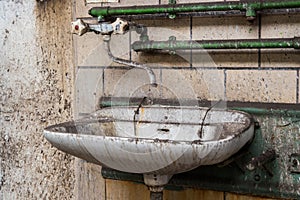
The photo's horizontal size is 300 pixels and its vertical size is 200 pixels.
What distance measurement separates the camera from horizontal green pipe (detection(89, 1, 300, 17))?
4.98 ft

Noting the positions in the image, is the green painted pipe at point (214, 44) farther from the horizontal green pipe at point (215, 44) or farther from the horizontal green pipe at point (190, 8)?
the horizontal green pipe at point (190, 8)

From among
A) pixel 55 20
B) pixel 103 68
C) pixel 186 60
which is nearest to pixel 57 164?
pixel 103 68

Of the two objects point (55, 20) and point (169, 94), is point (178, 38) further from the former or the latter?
point (55, 20)

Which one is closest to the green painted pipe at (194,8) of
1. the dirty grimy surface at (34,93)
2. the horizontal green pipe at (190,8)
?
the horizontal green pipe at (190,8)

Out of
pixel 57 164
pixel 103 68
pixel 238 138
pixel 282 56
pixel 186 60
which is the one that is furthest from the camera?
pixel 57 164

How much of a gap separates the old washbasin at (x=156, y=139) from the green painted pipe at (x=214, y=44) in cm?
21

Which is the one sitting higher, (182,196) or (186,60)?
(186,60)

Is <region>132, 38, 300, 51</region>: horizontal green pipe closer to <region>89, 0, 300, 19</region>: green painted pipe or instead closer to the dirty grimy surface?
<region>89, 0, 300, 19</region>: green painted pipe

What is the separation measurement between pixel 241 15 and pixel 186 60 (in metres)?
0.25

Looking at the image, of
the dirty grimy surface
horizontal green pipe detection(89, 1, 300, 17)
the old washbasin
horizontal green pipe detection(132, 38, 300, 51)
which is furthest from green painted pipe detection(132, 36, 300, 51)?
the dirty grimy surface

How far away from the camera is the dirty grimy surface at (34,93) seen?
6.59ft

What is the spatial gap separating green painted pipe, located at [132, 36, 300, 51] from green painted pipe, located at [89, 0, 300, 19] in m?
0.09

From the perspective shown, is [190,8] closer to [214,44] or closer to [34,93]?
[214,44]

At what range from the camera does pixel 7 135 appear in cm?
210
